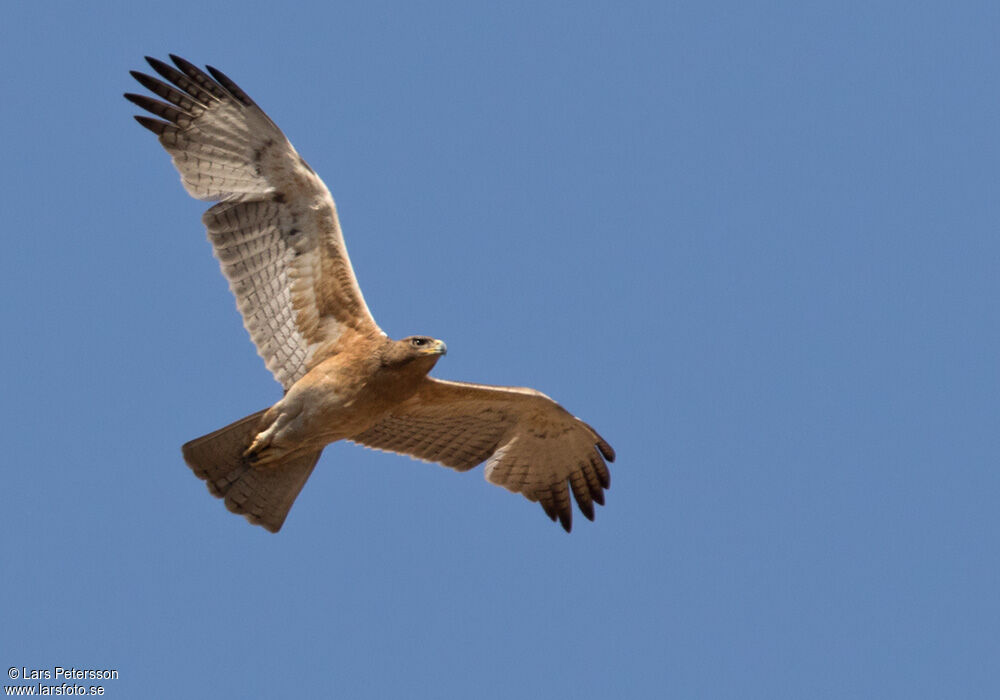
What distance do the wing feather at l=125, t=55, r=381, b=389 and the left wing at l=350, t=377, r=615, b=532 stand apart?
1.16m

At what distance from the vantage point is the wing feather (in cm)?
1278

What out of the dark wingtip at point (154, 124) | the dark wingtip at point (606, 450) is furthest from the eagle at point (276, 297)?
→ the dark wingtip at point (606, 450)

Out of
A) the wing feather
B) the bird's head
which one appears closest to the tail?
the wing feather

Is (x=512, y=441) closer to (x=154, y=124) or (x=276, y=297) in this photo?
(x=276, y=297)

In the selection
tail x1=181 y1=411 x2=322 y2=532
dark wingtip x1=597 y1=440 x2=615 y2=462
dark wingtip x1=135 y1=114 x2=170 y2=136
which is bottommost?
tail x1=181 y1=411 x2=322 y2=532

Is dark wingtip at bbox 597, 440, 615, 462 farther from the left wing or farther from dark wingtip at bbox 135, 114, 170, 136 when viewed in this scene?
dark wingtip at bbox 135, 114, 170, 136

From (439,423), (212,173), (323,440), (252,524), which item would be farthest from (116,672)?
(212,173)

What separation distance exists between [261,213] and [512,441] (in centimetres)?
333

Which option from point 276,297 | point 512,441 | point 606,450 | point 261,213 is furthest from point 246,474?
point 606,450

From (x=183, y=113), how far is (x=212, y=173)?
2.04 feet

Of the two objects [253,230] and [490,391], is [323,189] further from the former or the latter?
[490,391]

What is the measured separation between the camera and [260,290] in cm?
1292

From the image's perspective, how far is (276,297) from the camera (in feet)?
42.4

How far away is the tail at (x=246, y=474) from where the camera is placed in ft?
42.2
